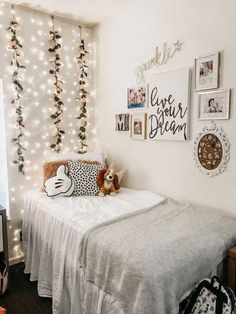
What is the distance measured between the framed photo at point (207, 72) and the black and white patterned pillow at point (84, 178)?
1198 mm

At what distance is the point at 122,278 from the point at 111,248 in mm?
170

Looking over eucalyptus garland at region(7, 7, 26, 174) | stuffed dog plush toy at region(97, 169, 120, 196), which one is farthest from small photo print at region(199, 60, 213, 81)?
eucalyptus garland at region(7, 7, 26, 174)

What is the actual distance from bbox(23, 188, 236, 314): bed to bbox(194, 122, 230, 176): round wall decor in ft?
1.06

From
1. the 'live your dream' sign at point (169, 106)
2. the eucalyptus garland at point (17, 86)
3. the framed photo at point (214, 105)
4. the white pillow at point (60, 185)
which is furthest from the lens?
the eucalyptus garland at point (17, 86)

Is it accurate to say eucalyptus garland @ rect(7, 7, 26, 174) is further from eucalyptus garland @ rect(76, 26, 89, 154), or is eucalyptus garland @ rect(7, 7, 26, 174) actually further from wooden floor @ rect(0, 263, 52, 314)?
wooden floor @ rect(0, 263, 52, 314)

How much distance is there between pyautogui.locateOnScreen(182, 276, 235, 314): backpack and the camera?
1.31 meters

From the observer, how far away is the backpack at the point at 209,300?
1.31m

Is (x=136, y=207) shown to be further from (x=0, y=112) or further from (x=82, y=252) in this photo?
(x=0, y=112)

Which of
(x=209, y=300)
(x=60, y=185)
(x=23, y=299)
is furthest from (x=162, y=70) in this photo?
(x=23, y=299)

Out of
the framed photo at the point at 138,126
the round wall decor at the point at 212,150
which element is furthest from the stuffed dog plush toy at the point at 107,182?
the round wall decor at the point at 212,150

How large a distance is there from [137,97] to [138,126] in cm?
28

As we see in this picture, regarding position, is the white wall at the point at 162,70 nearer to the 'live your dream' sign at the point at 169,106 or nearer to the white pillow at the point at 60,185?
the 'live your dream' sign at the point at 169,106

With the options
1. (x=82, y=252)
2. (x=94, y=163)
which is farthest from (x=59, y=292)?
(x=94, y=163)

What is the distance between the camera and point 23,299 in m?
2.12
